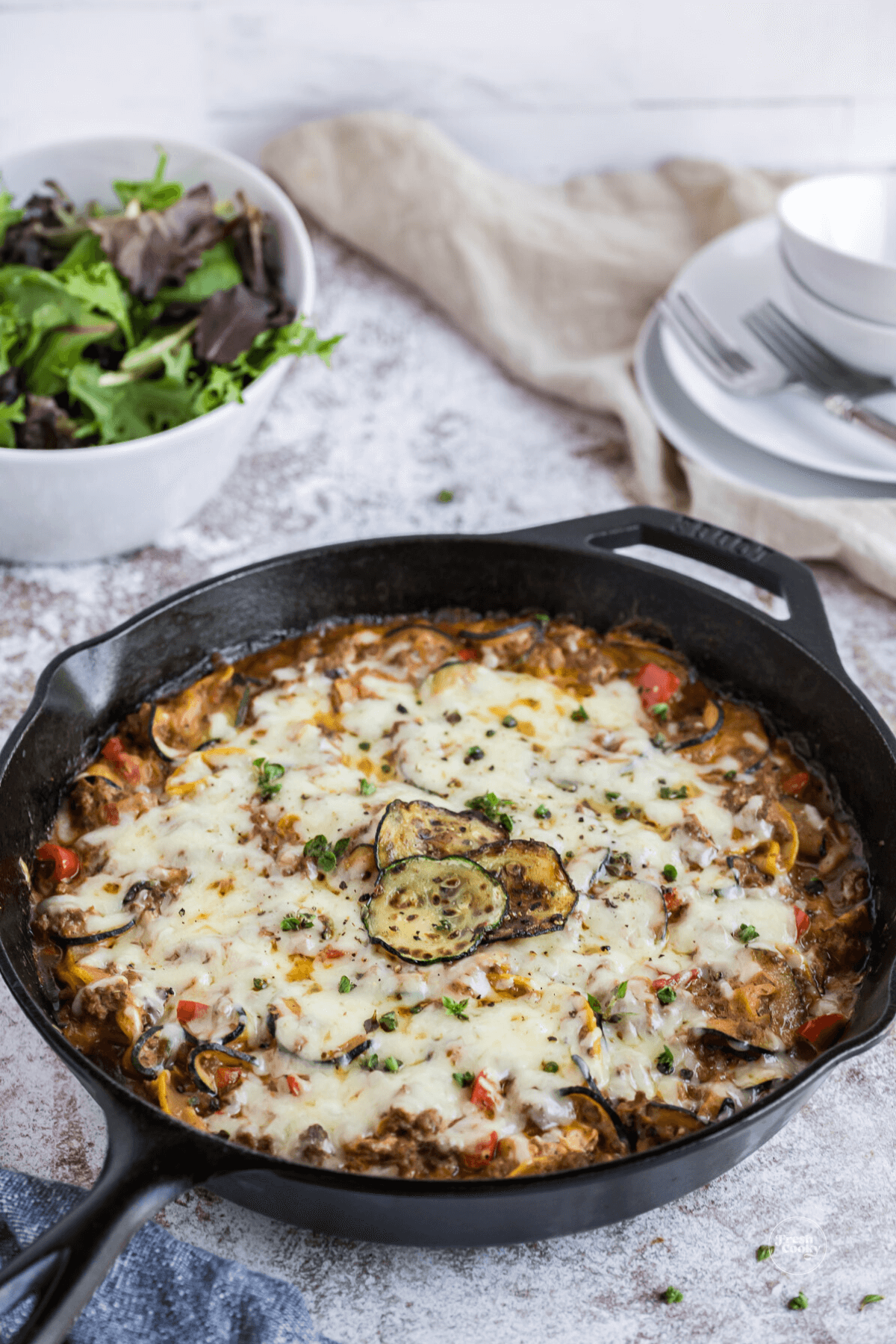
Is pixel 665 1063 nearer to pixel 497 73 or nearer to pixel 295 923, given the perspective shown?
pixel 295 923

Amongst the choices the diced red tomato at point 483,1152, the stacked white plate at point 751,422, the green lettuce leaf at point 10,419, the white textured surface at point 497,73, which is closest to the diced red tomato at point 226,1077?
the diced red tomato at point 483,1152

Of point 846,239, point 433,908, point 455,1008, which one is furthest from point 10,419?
point 846,239

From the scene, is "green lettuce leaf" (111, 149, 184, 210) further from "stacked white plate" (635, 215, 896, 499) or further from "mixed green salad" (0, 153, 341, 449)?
"stacked white plate" (635, 215, 896, 499)

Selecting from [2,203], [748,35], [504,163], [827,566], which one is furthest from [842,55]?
[2,203]

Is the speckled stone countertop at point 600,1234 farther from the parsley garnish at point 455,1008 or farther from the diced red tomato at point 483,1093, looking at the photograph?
the parsley garnish at point 455,1008

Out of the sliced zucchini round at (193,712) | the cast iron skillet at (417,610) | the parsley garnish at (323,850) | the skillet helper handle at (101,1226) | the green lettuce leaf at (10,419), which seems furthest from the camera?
the green lettuce leaf at (10,419)
